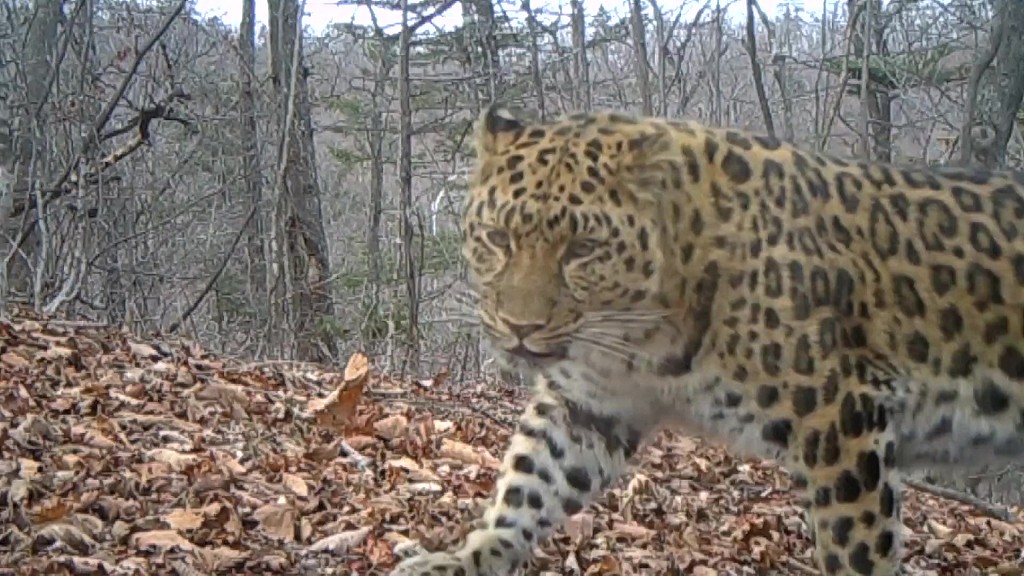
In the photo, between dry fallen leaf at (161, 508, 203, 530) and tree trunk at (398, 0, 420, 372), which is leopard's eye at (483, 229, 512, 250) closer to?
dry fallen leaf at (161, 508, 203, 530)

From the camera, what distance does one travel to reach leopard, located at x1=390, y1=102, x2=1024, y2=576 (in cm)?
407

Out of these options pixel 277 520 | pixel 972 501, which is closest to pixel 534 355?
pixel 277 520

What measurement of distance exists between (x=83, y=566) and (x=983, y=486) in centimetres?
957

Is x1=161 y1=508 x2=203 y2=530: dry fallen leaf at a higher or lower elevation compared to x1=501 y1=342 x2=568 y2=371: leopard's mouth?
lower

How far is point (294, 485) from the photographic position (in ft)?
18.8

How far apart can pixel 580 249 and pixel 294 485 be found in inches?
88.6

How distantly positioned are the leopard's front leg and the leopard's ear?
33.8 inches

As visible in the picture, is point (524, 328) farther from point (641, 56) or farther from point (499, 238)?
point (641, 56)

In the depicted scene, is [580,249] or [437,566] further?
[437,566]

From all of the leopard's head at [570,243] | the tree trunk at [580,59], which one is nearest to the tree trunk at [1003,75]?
the tree trunk at [580,59]

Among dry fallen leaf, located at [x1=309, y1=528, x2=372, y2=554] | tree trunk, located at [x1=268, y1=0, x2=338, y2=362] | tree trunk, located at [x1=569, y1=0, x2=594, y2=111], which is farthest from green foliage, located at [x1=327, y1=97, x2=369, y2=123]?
dry fallen leaf, located at [x1=309, y1=528, x2=372, y2=554]

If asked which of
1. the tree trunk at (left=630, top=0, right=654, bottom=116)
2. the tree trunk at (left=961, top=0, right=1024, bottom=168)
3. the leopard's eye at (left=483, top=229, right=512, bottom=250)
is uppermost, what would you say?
the tree trunk at (left=630, top=0, right=654, bottom=116)

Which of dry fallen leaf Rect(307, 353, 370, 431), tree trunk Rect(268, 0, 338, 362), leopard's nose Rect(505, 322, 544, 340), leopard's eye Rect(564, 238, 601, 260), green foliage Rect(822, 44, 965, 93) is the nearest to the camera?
leopard's nose Rect(505, 322, 544, 340)

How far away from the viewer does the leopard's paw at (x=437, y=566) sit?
440cm
